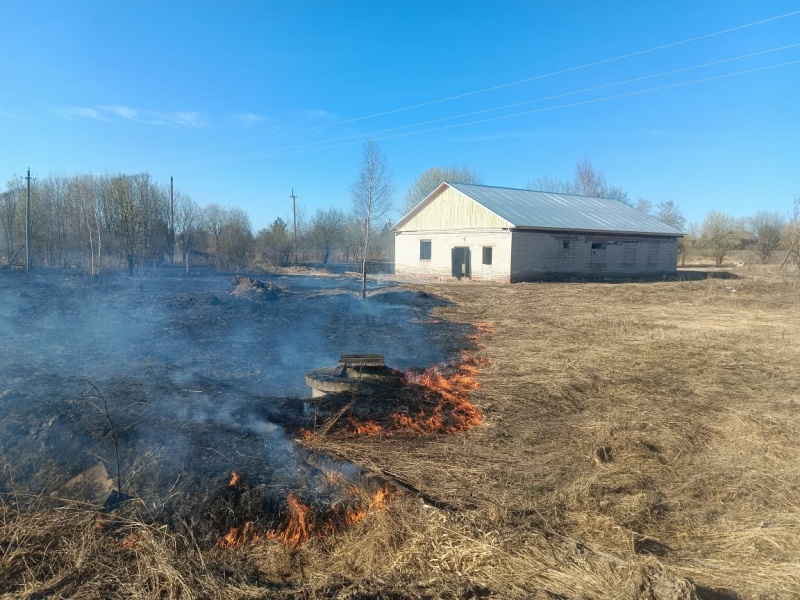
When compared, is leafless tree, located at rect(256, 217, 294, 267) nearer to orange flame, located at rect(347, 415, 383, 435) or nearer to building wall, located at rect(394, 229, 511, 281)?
building wall, located at rect(394, 229, 511, 281)

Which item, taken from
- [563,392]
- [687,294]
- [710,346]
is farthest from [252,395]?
[687,294]

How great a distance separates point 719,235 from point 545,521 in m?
47.0

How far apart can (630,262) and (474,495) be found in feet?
94.4

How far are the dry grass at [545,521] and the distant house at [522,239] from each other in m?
17.7

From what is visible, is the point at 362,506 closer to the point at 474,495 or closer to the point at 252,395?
the point at 474,495

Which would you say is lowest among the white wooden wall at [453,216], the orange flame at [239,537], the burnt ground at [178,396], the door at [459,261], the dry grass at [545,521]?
the orange flame at [239,537]

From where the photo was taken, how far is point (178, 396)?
19.2ft

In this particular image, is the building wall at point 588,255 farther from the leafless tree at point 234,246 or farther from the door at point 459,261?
the leafless tree at point 234,246

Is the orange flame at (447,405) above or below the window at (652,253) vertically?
below

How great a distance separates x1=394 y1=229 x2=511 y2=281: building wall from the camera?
82.0 feet

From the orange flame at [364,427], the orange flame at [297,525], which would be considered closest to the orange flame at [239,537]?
the orange flame at [297,525]

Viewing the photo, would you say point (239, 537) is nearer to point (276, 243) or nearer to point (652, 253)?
point (652, 253)

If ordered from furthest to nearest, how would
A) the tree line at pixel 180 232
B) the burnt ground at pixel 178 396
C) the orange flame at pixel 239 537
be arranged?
the tree line at pixel 180 232
the burnt ground at pixel 178 396
the orange flame at pixel 239 537

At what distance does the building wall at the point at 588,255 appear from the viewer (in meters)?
25.2
